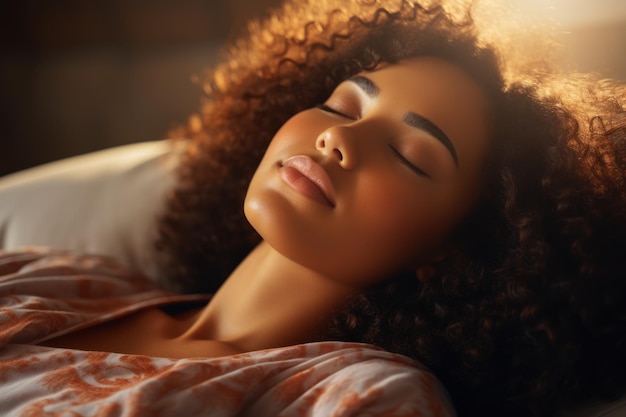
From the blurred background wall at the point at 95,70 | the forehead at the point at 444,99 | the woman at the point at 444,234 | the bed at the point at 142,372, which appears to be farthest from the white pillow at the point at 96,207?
the blurred background wall at the point at 95,70

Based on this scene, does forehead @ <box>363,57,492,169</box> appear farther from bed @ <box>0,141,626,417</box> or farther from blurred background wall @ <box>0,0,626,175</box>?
blurred background wall @ <box>0,0,626,175</box>

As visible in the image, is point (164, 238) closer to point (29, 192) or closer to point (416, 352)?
point (29, 192)

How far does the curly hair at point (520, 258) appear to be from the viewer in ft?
2.81

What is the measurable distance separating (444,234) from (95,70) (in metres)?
1.51

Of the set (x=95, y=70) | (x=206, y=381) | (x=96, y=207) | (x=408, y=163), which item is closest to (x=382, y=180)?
(x=408, y=163)

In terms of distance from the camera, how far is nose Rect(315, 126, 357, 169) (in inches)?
34.3

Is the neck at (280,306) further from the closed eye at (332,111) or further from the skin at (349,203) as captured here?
the closed eye at (332,111)

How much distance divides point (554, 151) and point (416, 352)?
279 mm

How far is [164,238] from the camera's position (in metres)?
1.29

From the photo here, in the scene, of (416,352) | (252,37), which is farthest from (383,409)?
(252,37)

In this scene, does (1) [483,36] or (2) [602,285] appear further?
(1) [483,36]

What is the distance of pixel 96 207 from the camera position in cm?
133

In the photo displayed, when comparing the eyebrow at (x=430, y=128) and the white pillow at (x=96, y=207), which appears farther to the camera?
the white pillow at (x=96, y=207)

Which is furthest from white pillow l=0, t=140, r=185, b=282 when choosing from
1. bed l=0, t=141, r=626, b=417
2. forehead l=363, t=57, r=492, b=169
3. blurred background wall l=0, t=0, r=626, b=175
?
blurred background wall l=0, t=0, r=626, b=175
